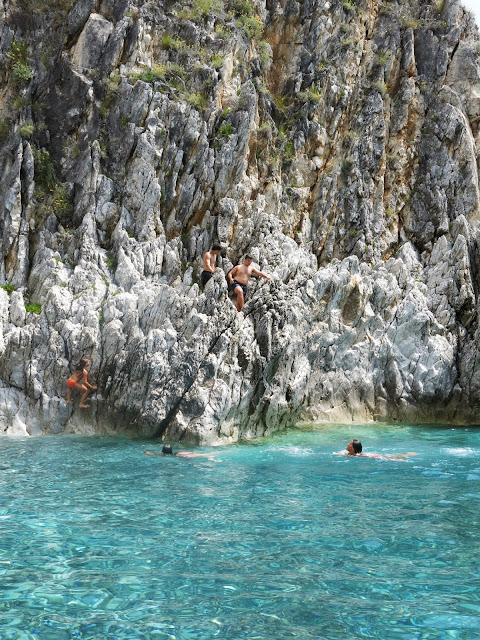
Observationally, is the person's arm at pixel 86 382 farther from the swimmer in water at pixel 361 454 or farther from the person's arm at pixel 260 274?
the swimmer in water at pixel 361 454

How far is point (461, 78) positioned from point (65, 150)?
21.8 metres

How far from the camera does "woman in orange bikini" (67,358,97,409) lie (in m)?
17.6

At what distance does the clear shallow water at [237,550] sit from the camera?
217 inches

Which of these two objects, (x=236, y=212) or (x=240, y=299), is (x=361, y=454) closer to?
(x=240, y=299)

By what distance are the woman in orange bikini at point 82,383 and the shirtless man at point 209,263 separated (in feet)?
18.0

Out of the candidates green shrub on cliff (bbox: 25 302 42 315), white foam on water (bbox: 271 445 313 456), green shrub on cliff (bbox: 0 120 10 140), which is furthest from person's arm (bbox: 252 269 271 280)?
green shrub on cliff (bbox: 0 120 10 140)

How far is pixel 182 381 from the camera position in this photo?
1733cm

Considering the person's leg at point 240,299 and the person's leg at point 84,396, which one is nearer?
the person's leg at point 84,396

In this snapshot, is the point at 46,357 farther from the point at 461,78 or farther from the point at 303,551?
the point at 461,78

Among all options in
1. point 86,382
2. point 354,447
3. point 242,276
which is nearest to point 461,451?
point 354,447

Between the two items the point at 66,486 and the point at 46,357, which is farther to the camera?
the point at 46,357

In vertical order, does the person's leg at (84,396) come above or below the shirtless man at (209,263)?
below

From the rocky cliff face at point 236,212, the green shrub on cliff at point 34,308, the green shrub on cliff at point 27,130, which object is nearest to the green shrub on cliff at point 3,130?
the rocky cliff face at point 236,212

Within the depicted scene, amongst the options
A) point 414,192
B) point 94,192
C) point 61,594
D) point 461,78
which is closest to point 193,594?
point 61,594
